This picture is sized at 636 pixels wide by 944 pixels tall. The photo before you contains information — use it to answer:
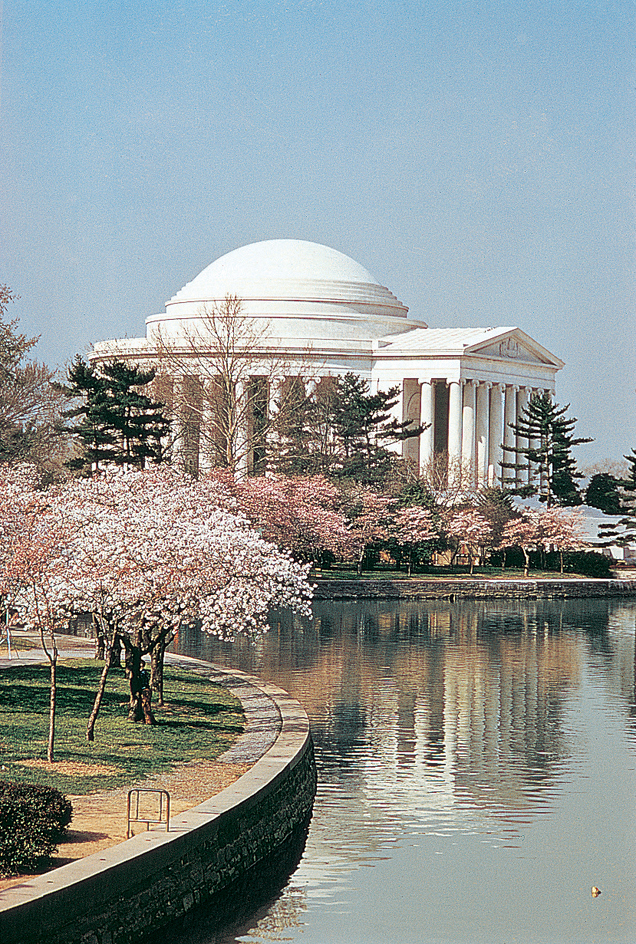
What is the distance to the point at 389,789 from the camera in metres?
23.4

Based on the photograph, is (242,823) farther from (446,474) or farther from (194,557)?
(446,474)

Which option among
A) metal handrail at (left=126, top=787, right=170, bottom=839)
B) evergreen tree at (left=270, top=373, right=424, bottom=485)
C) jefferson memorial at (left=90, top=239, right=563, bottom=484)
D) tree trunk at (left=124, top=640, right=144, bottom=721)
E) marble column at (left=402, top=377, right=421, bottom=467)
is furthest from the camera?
marble column at (left=402, top=377, right=421, bottom=467)

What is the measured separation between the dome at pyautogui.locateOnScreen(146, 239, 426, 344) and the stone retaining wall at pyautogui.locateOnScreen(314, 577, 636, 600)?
1291 inches

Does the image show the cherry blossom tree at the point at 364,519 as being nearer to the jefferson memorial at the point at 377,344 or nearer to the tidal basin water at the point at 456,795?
the jefferson memorial at the point at 377,344

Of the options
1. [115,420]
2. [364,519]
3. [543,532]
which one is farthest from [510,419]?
[115,420]

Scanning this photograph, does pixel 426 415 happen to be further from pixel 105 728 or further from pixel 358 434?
pixel 105 728

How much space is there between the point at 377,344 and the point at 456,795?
3053 inches

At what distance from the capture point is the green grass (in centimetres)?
2072

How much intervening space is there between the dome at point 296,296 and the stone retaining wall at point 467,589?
32.8 metres

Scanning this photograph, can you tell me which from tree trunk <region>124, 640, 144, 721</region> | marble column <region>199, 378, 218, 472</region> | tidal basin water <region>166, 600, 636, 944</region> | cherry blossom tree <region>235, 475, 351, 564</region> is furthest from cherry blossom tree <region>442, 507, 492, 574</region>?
tree trunk <region>124, 640, 144, 721</region>

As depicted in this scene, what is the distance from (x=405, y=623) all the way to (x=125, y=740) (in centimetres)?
2967

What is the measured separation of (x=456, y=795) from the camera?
23125mm

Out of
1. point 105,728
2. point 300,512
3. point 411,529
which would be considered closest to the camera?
point 105,728

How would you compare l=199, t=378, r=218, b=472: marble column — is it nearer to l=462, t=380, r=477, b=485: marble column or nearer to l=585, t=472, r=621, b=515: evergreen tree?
l=585, t=472, r=621, b=515: evergreen tree
